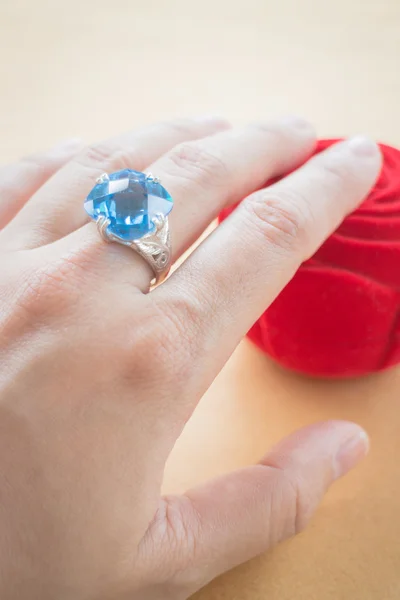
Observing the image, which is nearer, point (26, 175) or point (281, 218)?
point (281, 218)

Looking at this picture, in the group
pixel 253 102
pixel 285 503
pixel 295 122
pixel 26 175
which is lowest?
pixel 285 503

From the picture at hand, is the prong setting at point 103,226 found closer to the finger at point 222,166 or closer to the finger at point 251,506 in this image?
the finger at point 222,166

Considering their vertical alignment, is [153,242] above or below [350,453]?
above

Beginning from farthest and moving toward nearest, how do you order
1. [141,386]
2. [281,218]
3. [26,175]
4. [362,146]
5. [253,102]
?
[253,102] → [26,175] → [362,146] → [281,218] → [141,386]

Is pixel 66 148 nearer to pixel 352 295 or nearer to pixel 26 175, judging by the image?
pixel 26 175

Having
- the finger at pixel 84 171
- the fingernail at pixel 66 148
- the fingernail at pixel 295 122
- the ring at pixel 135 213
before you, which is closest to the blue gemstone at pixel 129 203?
the ring at pixel 135 213

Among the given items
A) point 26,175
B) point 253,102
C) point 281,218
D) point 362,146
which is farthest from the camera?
point 253,102

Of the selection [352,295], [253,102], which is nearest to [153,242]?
[352,295]

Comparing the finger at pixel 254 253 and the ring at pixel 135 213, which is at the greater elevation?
the ring at pixel 135 213
